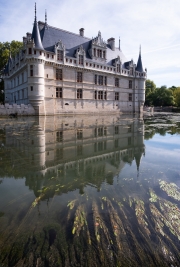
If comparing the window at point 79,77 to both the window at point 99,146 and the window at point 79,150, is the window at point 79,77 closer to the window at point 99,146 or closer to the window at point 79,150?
the window at point 99,146

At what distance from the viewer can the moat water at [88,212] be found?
7.35 feet

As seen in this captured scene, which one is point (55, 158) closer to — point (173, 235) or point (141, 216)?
point (141, 216)

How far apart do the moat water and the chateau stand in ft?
71.3

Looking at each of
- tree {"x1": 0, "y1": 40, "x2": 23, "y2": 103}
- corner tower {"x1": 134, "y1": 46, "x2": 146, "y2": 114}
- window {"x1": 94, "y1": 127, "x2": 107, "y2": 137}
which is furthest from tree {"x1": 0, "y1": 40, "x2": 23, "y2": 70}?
window {"x1": 94, "y1": 127, "x2": 107, "y2": 137}

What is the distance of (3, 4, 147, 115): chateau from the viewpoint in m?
26.1

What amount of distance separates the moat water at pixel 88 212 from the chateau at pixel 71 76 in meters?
21.7

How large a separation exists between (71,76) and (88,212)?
2923 centimetres

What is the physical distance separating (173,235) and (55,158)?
13.9ft

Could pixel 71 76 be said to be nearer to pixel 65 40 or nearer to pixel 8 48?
pixel 65 40

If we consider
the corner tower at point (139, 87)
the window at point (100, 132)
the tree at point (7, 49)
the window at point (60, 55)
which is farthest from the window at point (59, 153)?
the tree at point (7, 49)

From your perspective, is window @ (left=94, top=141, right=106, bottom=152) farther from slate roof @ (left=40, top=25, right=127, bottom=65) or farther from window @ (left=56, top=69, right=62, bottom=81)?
slate roof @ (left=40, top=25, right=127, bottom=65)

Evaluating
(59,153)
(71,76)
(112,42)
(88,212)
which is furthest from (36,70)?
(88,212)

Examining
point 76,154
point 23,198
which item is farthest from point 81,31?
point 23,198

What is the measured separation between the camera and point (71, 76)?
30.2 metres
